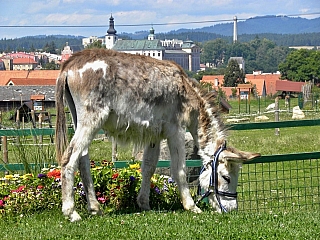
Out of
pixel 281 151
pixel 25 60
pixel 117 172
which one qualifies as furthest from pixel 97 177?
pixel 25 60

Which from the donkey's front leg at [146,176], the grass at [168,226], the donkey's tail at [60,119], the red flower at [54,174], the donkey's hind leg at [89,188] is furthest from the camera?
the red flower at [54,174]

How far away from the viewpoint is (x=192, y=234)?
6527 millimetres

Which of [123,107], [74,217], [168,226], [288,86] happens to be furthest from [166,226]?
[288,86]

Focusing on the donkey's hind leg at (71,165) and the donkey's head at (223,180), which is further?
the donkey's head at (223,180)

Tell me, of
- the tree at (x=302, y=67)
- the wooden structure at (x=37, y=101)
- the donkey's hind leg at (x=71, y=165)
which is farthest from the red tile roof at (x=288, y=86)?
the donkey's hind leg at (x=71, y=165)

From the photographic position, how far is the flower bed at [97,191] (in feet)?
26.7

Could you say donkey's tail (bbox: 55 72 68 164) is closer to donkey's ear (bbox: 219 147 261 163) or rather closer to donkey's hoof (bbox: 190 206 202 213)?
donkey's hoof (bbox: 190 206 202 213)

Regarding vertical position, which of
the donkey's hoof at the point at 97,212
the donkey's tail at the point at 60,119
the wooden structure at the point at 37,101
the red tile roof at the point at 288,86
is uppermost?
the donkey's tail at the point at 60,119

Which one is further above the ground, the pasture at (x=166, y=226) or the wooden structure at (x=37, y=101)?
the pasture at (x=166, y=226)

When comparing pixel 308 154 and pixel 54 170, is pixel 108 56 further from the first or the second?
pixel 308 154

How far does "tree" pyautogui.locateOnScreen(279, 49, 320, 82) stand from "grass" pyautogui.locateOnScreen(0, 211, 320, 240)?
119 m

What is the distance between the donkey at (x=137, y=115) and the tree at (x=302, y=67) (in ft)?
387

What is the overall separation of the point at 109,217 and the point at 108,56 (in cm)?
197

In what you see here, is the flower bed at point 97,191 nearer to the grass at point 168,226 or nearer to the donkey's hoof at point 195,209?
the grass at point 168,226
